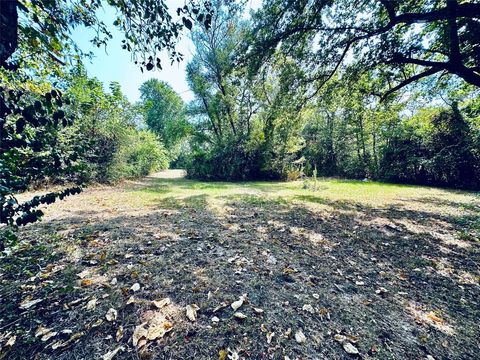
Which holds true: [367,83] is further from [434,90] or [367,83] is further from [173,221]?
[173,221]

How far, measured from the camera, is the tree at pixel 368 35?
469 cm

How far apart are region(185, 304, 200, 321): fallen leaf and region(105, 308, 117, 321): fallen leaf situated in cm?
50

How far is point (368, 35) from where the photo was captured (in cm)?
536

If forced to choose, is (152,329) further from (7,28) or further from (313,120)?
(313,120)

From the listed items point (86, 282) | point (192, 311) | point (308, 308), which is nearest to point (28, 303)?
point (86, 282)

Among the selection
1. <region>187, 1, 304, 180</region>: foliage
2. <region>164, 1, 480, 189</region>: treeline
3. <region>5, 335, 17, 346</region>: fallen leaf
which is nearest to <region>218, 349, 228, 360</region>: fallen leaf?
<region>5, 335, 17, 346</region>: fallen leaf

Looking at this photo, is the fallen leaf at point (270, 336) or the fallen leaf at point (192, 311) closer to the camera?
the fallen leaf at point (270, 336)

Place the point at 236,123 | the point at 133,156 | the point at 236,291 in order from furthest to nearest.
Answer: the point at 236,123 → the point at 133,156 → the point at 236,291

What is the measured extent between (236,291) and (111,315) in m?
0.95

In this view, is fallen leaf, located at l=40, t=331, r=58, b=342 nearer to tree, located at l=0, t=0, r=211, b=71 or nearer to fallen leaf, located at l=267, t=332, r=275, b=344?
fallen leaf, located at l=267, t=332, r=275, b=344

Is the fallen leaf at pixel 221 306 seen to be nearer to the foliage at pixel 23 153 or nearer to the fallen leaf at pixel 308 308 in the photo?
the fallen leaf at pixel 308 308

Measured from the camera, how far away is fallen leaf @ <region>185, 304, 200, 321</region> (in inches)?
57.2

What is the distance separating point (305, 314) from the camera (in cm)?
154

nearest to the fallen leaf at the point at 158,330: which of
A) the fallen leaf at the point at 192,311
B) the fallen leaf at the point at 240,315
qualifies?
the fallen leaf at the point at 192,311
